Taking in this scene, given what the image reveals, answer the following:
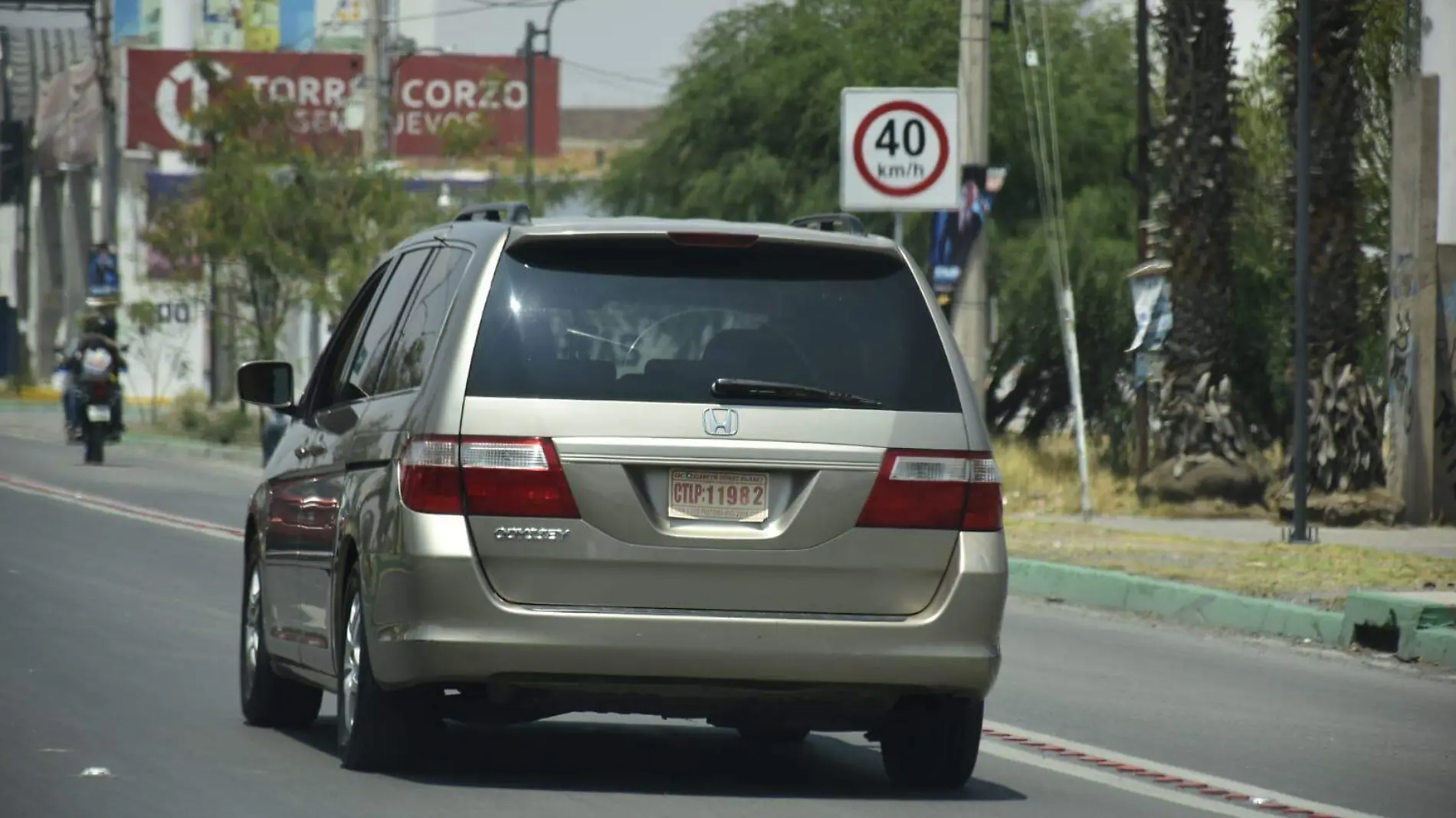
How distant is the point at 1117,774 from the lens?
957 centimetres

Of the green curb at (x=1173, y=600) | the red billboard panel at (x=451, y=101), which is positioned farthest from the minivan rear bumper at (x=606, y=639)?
the red billboard panel at (x=451, y=101)

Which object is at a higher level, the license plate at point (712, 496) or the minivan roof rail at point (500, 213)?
the minivan roof rail at point (500, 213)

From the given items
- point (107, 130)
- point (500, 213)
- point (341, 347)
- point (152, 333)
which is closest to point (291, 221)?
point (107, 130)

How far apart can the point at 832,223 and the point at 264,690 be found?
2.87 metres

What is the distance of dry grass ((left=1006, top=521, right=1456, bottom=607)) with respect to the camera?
17.0m

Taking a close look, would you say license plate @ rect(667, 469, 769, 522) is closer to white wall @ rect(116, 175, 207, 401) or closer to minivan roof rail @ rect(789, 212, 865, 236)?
minivan roof rail @ rect(789, 212, 865, 236)

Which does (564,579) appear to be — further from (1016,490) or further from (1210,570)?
(1016,490)

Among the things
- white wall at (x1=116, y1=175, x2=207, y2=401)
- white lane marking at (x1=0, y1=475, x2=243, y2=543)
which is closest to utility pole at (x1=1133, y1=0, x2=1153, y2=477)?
white lane marking at (x1=0, y1=475, x2=243, y2=543)

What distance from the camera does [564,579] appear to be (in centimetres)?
802

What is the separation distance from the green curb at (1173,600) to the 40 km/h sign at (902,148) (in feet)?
12.5

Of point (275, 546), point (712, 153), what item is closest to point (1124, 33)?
point (712, 153)

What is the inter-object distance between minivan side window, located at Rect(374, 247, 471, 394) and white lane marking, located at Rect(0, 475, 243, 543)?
1169cm

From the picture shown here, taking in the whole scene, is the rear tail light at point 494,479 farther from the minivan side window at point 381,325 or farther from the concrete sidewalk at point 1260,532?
the concrete sidewalk at point 1260,532

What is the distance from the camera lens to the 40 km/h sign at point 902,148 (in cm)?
2105
